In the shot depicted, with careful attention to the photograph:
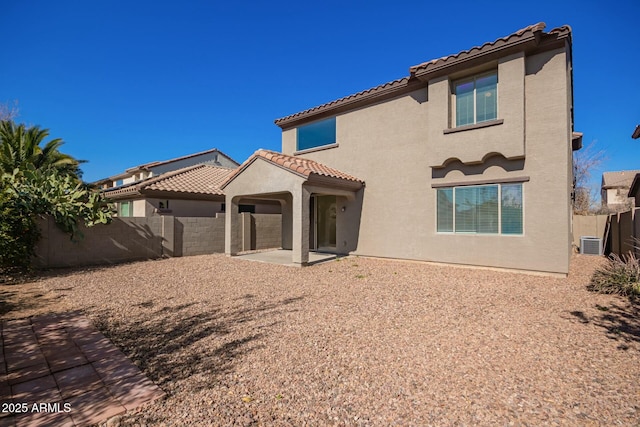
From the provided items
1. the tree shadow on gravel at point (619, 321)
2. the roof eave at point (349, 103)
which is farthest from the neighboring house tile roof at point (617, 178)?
the tree shadow on gravel at point (619, 321)

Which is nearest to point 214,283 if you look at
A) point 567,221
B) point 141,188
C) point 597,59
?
point 141,188

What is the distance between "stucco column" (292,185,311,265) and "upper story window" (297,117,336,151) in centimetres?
490

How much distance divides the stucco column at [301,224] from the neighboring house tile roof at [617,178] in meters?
44.4

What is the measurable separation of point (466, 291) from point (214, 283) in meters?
7.25

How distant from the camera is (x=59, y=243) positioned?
36.7 ft

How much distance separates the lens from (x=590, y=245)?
15344mm

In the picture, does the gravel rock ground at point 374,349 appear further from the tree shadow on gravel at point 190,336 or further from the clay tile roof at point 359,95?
the clay tile roof at point 359,95

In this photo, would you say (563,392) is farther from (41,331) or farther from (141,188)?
(141,188)

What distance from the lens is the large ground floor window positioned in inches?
390

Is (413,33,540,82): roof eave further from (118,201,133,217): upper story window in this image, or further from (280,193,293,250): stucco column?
(118,201,133,217): upper story window

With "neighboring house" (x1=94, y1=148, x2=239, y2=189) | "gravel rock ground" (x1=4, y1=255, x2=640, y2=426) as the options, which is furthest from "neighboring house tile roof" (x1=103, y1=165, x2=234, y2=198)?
"neighboring house" (x1=94, y1=148, x2=239, y2=189)

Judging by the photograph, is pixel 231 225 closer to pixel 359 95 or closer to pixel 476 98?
pixel 359 95

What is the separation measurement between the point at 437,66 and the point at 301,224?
7599 millimetres

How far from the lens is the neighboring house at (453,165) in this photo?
9305mm
